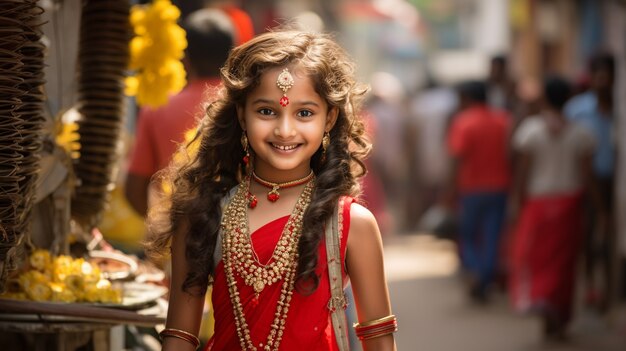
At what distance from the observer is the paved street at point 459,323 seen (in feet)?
31.9

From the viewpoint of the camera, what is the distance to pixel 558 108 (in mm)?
9953

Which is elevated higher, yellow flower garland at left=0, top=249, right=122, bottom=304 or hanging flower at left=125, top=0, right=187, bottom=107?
hanging flower at left=125, top=0, right=187, bottom=107

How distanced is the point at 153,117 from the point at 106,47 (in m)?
1.15

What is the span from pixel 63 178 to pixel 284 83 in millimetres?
1129

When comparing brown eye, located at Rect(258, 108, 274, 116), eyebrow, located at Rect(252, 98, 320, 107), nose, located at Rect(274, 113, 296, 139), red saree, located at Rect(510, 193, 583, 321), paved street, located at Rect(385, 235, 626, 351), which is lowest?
paved street, located at Rect(385, 235, 626, 351)

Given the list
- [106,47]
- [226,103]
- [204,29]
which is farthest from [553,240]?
[226,103]

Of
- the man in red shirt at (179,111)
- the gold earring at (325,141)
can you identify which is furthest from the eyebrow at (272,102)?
the man in red shirt at (179,111)

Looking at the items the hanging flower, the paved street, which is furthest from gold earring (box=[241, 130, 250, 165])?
the paved street

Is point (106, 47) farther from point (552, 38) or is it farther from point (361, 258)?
point (552, 38)

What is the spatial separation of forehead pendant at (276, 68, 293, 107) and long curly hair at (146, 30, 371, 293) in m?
0.04

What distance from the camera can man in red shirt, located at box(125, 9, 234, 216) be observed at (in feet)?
18.9

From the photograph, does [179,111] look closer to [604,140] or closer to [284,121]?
[284,121]

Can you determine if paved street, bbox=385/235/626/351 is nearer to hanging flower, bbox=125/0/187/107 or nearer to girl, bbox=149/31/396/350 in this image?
hanging flower, bbox=125/0/187/107

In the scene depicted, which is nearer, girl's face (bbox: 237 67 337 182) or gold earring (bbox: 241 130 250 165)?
girl's face (bbox: 237 67 337 182)
